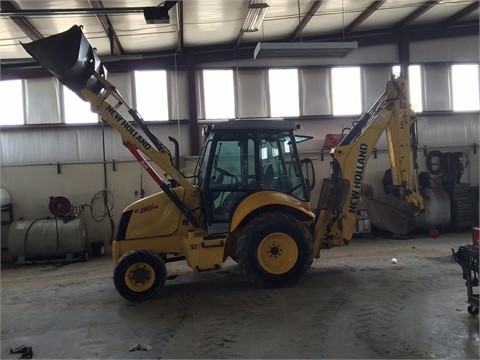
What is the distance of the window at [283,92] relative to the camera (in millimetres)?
9930

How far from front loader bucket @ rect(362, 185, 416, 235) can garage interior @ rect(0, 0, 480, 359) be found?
0.06 m

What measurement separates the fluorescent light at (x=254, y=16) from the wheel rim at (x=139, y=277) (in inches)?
180

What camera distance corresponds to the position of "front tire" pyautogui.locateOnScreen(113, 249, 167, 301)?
500cm

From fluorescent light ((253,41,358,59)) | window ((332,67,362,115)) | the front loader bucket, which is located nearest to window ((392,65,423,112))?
window ((332,67,362,115))

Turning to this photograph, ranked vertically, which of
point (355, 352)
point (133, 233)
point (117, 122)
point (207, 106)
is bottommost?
point (355, 352)

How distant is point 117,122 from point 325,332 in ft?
11.7

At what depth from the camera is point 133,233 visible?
5.44 m

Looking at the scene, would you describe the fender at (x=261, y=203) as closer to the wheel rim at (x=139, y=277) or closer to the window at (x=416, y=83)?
the wheel rim at (x=139, y=277)

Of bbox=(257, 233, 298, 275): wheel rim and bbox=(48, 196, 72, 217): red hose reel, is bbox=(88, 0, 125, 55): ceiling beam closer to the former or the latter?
bbox=(48, 196, 72, 217): red hose reel

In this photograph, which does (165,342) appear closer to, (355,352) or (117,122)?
(355,352)

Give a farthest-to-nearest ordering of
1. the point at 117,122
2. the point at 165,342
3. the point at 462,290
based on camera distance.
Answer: the point at 117,122
the point at 462,290
the point at 165,342

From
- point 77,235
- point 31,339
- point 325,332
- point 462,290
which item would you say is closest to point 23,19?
point 77,235

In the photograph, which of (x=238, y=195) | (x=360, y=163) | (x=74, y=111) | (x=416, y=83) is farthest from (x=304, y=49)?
(x=74, y=111)

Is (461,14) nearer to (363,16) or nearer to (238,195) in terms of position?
(363,16)
